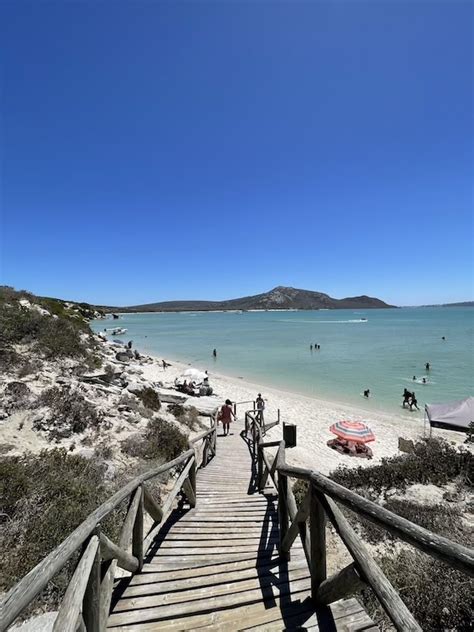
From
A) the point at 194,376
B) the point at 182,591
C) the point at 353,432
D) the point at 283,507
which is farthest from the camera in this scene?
the point at 194,376

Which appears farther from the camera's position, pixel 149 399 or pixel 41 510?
pixel 149 399

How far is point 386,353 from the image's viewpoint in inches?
1516

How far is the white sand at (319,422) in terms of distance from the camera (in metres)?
11.4

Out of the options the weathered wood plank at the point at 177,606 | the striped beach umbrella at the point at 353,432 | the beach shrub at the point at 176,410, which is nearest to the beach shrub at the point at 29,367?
the beach shrub at the point at 176,410

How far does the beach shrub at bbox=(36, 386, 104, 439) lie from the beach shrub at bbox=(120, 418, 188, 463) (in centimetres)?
127

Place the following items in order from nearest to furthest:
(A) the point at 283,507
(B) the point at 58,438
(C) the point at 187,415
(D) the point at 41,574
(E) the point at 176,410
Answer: (D) the point at 41,574 < (A) the point at 283,507 < (B) the point at 58,438 < (E) the point at 176,410 < (C) the point at 187,415

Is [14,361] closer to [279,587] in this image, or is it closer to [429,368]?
[279,587]

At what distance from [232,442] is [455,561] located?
10516mm

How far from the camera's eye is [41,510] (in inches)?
164

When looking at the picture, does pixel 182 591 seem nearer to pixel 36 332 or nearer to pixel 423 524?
pixel 423 524

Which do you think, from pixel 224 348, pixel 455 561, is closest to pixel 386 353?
pixel 224 348

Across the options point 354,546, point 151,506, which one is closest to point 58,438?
point 151,506

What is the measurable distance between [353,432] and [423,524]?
702 cm

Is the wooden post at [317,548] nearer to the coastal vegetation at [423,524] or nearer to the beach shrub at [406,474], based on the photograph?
the coastal vegetation at [423,524]
